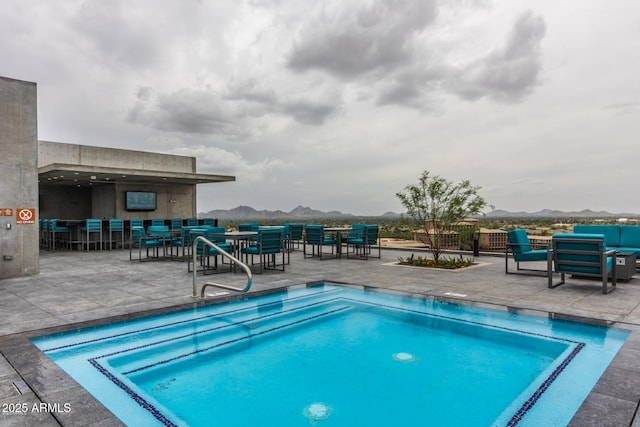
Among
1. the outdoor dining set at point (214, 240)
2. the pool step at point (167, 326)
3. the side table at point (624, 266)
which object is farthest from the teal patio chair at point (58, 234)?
the side table at point (624, 266)

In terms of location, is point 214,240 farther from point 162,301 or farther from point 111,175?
point 111,175

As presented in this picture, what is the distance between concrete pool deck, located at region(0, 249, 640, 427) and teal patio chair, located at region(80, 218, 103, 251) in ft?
8.04

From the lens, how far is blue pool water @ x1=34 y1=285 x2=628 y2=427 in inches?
91.7

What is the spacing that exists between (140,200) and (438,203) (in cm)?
1297

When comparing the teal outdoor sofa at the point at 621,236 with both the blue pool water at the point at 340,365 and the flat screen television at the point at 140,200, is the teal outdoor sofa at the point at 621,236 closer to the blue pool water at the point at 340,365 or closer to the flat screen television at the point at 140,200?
the blue pool water at the point at 340,365

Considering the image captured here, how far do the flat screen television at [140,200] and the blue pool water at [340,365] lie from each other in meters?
13.0

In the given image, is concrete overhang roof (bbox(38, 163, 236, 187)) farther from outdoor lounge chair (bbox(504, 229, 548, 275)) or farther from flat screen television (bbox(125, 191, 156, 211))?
outdoor lounge chair (bbox(504, 229, 548, 275))

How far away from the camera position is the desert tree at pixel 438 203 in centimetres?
810

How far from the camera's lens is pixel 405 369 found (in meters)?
3.01

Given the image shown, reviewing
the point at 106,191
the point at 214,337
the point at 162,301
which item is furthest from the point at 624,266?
the point at 106,191

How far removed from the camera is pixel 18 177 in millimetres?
6871

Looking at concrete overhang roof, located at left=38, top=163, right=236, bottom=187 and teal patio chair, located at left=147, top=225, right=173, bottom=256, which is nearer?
teal patio chair, located at left=147, top=225, right=173, bottom=256

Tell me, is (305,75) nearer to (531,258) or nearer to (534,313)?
(531,258)

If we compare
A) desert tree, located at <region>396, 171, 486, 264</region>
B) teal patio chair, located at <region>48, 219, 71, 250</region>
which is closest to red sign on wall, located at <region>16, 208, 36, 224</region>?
teal patio chair, located at <region>48, 219, 71, 250</region>
